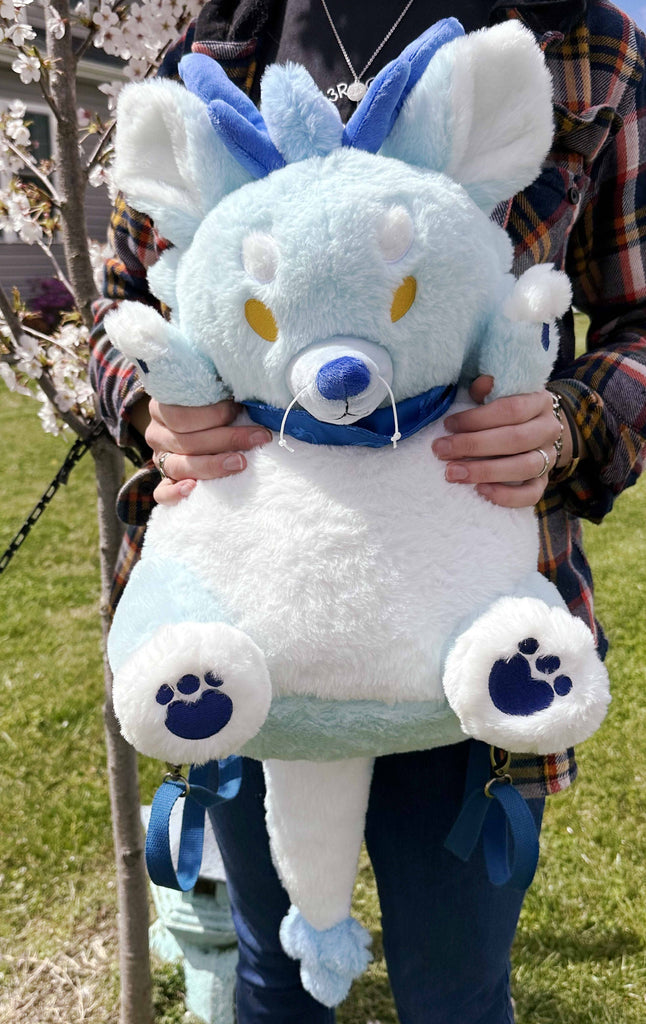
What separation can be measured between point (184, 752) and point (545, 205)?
840 mm

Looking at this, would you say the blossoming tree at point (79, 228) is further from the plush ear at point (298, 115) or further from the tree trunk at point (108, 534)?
the plush ear at point (298, 115)

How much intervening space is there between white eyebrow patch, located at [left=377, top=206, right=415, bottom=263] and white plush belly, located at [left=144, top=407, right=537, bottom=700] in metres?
0.20

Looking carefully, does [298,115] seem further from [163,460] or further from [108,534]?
[108,534]

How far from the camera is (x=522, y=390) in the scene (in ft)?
2.97

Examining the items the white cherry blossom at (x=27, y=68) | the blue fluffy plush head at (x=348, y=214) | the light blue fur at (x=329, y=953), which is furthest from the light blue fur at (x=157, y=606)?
the white cherry blossom at (x=27, y=68)

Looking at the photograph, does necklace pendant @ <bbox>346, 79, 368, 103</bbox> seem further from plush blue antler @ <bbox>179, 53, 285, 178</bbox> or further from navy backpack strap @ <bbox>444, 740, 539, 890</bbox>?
navy backpack strap @ <bbox>444, 740, 539, 890</bbox>

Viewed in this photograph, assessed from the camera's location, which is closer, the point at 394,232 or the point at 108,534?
the point at 394,232

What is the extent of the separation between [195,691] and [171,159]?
59 cm

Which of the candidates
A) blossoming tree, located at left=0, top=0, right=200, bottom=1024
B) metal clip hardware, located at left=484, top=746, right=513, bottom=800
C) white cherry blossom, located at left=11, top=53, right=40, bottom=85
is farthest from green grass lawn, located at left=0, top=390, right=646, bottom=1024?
white cherry blossom, located at left=11, top=53, right=40, bottom=85

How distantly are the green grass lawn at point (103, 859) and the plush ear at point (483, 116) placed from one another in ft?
6.78

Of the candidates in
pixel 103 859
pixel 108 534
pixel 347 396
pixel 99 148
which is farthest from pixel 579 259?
pixel 103 859

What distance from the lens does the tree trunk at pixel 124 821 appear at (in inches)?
67.4

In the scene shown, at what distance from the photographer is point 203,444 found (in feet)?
3.10

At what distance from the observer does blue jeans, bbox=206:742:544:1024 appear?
3.97 ft
